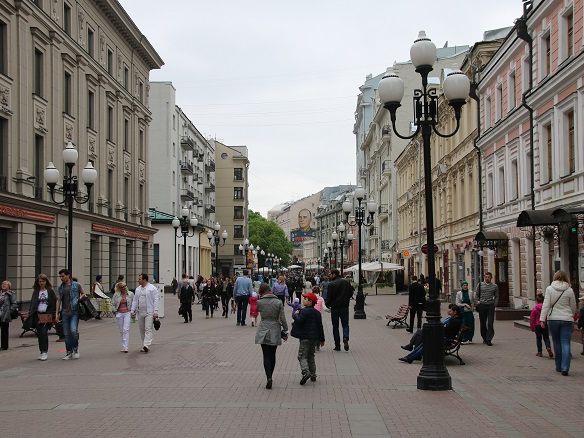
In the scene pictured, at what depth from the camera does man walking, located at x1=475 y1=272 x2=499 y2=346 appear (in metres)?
16.9

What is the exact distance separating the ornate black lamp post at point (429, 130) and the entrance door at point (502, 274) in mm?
17474

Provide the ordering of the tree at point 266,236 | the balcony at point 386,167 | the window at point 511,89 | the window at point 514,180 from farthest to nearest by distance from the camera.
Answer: the tree at point 266,236 < the balcony at point 386,167 < the window at point 514,180 < the window at point 511,89

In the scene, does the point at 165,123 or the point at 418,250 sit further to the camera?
the point at 165,123

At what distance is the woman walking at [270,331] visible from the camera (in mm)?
10789

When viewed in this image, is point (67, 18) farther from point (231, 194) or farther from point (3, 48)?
point (231, 194)

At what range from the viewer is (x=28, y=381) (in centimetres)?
1169

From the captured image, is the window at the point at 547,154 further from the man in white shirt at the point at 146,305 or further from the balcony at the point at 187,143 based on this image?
the balcony at the point at 187,143

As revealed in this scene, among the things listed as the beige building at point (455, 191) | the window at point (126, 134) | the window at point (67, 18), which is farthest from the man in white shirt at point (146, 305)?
the window at point (126, 134)

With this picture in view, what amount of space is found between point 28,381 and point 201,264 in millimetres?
59514

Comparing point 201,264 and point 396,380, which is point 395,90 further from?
point 201,264

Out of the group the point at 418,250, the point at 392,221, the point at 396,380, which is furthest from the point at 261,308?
the point at 392,221

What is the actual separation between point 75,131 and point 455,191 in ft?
62.8

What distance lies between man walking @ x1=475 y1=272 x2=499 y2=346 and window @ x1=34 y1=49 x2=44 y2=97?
1934cm

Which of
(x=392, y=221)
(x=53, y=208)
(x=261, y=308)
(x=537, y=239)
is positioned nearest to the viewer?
(x=261, y=308)
